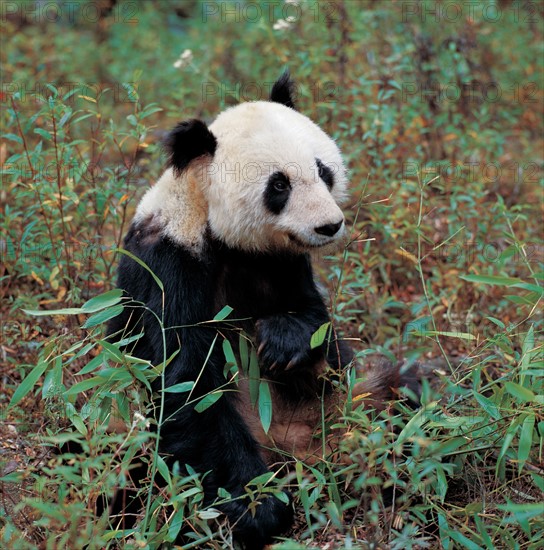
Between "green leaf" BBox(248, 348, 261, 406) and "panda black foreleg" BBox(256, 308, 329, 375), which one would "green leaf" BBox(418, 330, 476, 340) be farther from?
"green leaf" BBox(248, 348, 261, 406)

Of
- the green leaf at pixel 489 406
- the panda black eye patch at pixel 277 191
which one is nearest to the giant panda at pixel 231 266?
the panda black eye patch at pixel 277 191

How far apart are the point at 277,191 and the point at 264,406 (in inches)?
36.8

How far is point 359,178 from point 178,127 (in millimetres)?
2685

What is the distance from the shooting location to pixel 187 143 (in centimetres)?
362

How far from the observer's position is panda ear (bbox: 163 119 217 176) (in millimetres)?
3605

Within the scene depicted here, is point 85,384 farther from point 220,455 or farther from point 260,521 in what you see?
point 260,521

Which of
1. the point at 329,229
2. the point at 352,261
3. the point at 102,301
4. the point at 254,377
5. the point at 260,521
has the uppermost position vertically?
the point at 329,229

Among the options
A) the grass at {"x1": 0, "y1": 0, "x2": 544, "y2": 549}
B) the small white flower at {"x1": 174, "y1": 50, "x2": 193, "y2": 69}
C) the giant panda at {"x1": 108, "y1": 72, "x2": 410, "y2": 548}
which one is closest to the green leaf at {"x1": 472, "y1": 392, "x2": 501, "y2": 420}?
the grass at {"x1": 0, "y1": 0, "x2": 544, "y2": 549}

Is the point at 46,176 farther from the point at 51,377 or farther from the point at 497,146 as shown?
the point at 497,146

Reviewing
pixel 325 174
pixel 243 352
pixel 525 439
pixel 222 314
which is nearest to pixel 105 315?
→ pixel 222 314

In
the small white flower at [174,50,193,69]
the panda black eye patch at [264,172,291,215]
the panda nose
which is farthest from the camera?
the small white flower at [174,50,193,69]

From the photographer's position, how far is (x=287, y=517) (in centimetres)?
349

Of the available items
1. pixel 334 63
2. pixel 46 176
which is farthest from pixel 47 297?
pixel 334 63

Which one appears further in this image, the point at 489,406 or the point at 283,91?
the point at 283,91
